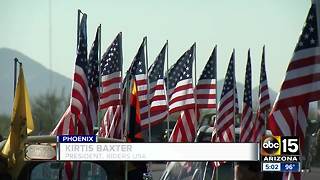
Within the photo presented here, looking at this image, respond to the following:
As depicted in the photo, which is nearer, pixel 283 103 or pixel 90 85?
pixel 283 103

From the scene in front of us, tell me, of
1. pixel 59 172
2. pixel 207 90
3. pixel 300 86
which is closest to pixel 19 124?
pixel 59 172

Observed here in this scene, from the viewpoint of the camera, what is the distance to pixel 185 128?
596 cm

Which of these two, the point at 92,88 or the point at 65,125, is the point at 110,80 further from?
the point at 65,125

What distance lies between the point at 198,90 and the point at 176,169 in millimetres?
809

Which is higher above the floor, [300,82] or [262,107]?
[300,82]

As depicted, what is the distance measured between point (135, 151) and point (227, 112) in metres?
0.94

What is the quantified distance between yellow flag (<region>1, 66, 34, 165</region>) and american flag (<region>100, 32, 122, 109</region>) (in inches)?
31.6

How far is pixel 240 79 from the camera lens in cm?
569

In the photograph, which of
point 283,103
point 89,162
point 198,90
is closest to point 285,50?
point 283,103

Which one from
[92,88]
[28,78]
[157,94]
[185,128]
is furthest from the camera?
[157,94]

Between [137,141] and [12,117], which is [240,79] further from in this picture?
[12,117]

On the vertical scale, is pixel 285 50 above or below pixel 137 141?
above

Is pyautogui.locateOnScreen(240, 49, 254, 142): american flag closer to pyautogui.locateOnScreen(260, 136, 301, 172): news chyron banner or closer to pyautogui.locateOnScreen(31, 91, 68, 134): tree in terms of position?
Answer: pyautogui.locateOnScreen(260, 136, 301, 172): news chyron banner

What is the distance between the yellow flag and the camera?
554 cm
